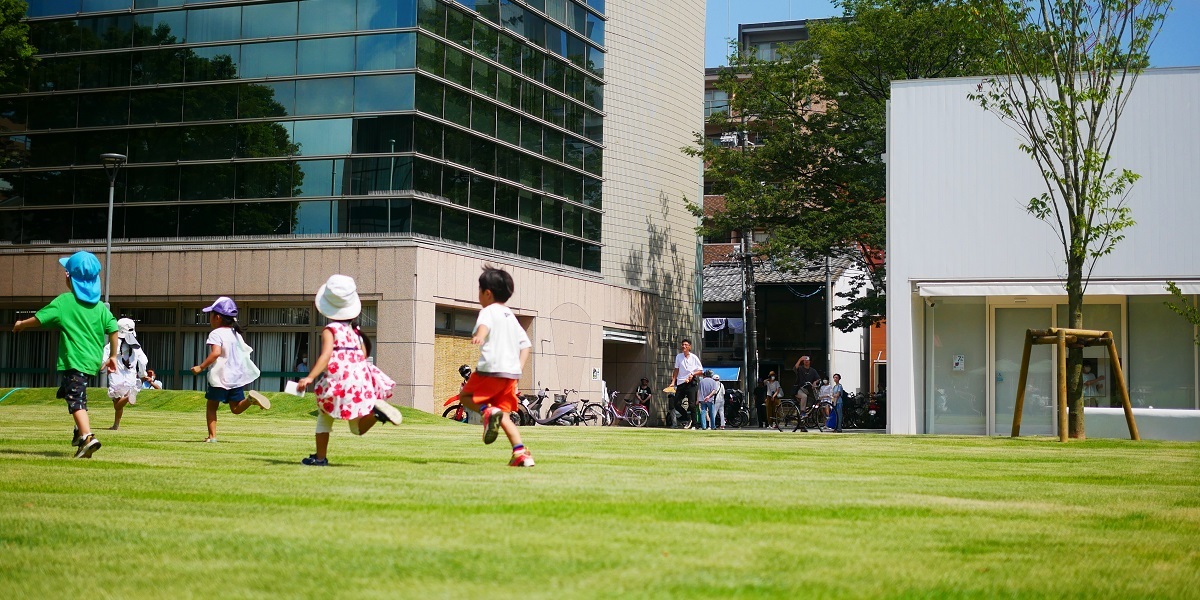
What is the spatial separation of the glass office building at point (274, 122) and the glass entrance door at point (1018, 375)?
14694mm

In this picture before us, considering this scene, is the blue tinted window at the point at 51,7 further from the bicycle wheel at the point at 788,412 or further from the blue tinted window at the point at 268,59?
the bicycle wheel at the point at 788,412

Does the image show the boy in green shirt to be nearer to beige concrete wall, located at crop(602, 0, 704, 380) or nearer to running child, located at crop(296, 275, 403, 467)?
running child, located at crop(296, 275, 403, 467)

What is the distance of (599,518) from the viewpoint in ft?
21.3

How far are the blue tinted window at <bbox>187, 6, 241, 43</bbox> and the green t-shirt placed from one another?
83.6 feet

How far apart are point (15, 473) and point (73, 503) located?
2141mm

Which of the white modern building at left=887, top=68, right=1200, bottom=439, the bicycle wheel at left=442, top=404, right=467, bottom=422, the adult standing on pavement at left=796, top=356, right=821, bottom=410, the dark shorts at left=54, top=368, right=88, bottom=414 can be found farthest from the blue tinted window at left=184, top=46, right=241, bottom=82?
the dark shorts at left=54, top=368, right=88, bottom=414

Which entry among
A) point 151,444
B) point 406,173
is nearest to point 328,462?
point 151,444

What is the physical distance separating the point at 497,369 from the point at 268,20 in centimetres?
2671

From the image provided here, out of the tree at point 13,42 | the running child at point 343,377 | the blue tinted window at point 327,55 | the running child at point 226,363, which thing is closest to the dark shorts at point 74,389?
the running child at point 343,377

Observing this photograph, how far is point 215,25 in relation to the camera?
35.1m

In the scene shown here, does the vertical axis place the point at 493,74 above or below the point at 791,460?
above

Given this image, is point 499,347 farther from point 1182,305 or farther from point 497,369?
point 1182,305

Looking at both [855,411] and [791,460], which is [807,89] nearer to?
[855,411]

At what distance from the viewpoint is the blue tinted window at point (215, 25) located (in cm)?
3503
